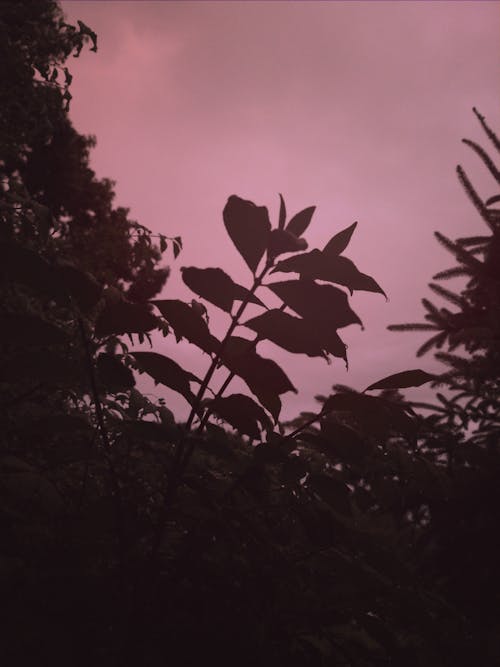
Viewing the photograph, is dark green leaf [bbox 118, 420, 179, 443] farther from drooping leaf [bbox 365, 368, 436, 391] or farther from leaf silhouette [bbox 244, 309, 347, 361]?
drooping leaf [bbox 365, 368, 436, 391]

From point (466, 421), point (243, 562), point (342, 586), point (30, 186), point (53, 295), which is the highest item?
point (30, 186)

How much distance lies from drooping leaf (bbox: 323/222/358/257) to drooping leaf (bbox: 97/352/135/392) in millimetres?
496

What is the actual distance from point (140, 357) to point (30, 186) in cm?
1461

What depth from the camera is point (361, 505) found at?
4.01 ft

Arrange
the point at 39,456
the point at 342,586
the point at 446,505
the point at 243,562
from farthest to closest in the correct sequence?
1. the point at 446,505
2. the point at 39,456
3. the point at 243,562
4. the point at 342,586

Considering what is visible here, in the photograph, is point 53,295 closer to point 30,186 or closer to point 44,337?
point 44,337

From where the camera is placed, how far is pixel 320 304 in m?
0.81

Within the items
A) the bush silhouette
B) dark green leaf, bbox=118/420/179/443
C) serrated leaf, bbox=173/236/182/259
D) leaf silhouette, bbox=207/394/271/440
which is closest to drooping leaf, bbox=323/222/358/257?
the bush silhouette

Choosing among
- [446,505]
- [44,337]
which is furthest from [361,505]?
[446,505]

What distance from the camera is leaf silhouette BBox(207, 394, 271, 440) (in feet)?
3.02

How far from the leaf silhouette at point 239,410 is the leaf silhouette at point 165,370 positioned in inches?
2.9

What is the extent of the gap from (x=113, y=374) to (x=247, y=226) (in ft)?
1.39

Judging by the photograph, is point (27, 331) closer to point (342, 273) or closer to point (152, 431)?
point (152, 431)

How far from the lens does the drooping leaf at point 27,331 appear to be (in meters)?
0.77
